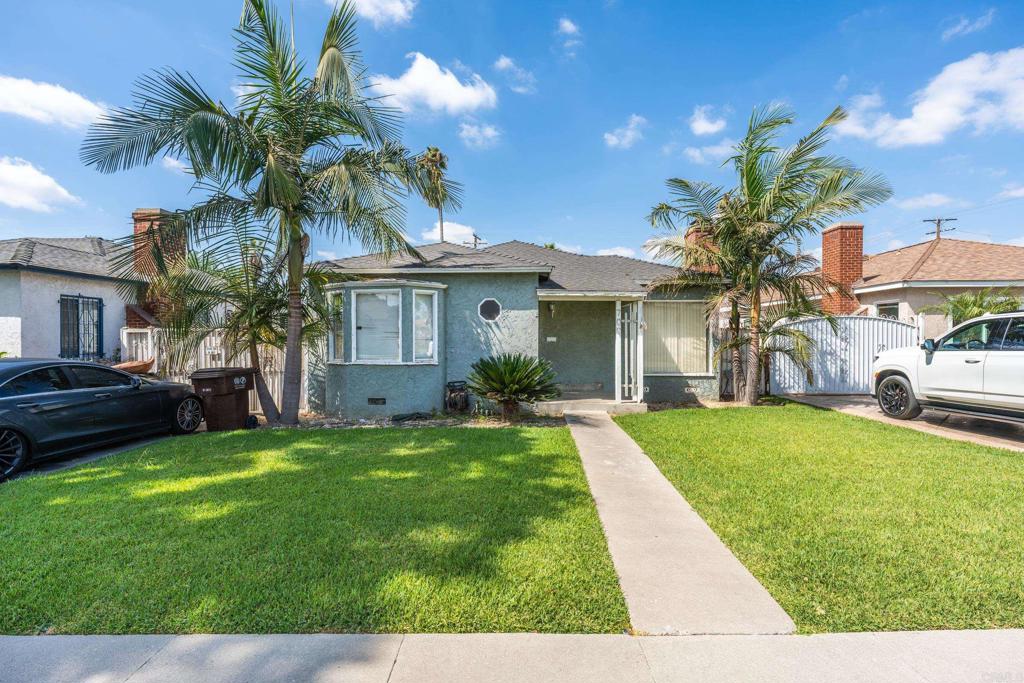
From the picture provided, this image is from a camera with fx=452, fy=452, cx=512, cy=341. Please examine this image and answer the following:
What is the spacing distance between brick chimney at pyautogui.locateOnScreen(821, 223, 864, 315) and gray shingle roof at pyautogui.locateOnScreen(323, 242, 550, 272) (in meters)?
10.7

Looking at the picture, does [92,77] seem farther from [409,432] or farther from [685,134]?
[685,134]

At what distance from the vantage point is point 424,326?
10.2m

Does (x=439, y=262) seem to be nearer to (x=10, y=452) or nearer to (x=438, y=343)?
(x=438, y=343)

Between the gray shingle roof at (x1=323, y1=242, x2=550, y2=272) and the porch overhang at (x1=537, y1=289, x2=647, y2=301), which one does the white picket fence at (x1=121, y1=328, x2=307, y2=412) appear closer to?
the gray shingle roof at (x1=323, y1=242, x2=550, y2=272)

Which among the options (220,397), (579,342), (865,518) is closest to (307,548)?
(865,518)

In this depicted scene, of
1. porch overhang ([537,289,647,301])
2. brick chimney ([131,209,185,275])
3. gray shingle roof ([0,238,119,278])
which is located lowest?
porch overhang ([537,289,647,301])

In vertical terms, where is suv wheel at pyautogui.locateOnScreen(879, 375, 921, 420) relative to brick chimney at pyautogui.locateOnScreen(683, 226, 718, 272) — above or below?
below

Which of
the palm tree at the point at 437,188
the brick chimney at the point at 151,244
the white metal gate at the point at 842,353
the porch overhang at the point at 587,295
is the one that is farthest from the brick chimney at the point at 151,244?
the white metal gate at the point at 842,353

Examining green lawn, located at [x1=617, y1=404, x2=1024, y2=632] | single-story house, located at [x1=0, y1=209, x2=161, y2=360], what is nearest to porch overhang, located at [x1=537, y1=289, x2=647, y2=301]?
green lawn, located at [x1=617, y1=404, x2=1024, y2=632]

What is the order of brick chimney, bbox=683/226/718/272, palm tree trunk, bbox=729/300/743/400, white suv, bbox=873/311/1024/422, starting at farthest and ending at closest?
palm tree trunk, bbox=729/300/743/400 → brick chimney, bbox=683/226/718/272 → white suv, bbox=873/311/1024/422

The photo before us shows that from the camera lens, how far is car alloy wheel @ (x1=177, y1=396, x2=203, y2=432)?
825 centimetres

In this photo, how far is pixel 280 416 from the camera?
30.2 ft

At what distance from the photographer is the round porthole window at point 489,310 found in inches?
421

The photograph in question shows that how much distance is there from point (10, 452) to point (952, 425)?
15.2 m
